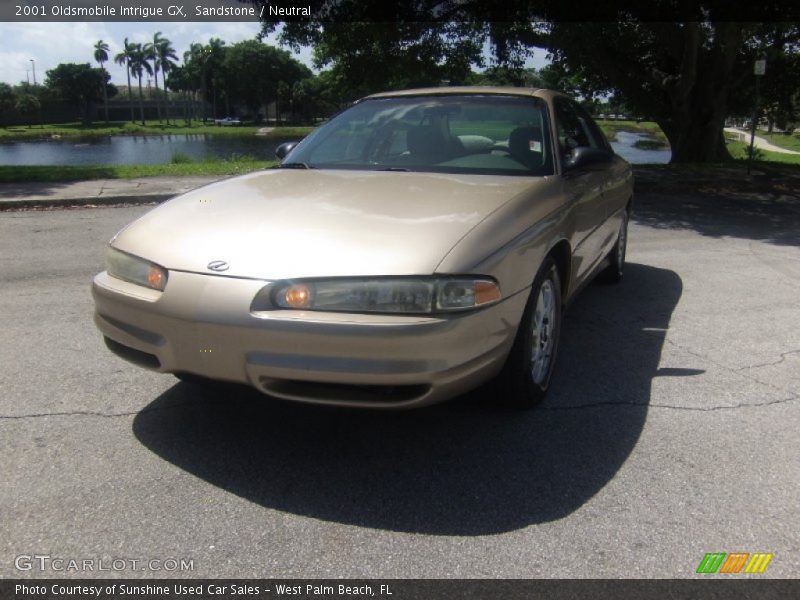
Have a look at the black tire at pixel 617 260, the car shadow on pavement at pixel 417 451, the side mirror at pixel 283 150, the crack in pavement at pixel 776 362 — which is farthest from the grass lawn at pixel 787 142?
the car shadow on pavement at pixel 417 451

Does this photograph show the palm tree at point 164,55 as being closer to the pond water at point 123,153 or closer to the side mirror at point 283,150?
the pond water at point 123,153

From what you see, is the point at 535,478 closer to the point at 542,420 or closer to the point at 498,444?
the point at 498,444

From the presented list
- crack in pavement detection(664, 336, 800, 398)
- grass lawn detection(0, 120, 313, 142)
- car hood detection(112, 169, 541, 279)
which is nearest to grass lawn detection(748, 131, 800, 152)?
grass lawn detection(0, 120, 313, 142)

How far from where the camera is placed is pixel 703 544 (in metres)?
2.36

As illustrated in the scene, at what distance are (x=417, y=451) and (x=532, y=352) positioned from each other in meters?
0.70

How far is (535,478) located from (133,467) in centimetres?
159

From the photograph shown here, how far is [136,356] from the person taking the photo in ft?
9.52

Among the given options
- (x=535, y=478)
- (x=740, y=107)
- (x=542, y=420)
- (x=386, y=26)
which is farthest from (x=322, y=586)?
(x=740, y=107)

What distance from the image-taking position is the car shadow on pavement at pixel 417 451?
257cm

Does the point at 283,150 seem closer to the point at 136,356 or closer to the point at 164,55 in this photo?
the point at 136,356

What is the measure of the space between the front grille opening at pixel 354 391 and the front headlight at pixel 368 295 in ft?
0.94

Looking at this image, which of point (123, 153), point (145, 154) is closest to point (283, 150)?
point (145, 154)

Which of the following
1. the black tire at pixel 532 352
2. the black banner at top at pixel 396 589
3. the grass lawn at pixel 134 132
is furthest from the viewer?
the grass lawn at pixel 134 132

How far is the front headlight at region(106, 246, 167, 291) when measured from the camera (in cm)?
279
